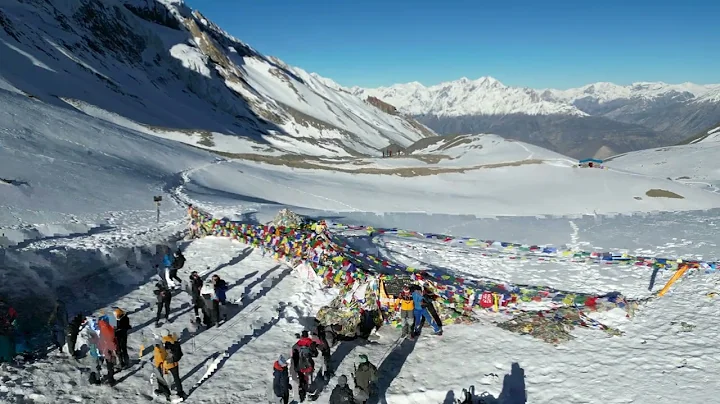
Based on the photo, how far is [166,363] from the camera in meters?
11.2

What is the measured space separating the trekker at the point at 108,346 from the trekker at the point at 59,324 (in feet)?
6.07

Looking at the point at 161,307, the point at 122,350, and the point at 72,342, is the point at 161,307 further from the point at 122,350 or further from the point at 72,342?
the point at 72,342

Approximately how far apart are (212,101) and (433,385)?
164 m

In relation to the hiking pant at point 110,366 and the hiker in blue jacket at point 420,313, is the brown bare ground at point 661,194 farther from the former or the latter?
the hiking pant at point 110,366

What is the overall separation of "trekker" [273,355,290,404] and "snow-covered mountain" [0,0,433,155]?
241 feet

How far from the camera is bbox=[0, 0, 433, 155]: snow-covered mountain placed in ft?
293

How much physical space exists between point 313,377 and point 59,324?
24.8 ft

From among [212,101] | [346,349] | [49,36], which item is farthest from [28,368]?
[212,101]

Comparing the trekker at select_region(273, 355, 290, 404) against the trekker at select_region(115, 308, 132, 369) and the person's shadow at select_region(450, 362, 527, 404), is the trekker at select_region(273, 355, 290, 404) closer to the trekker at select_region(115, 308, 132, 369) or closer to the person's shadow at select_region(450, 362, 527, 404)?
the person's shadow at select_region(450, 362, 527, 404)

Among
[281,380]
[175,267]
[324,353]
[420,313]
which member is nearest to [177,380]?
[281,380]

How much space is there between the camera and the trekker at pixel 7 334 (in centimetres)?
1156

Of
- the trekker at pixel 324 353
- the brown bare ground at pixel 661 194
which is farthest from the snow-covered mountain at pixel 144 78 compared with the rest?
the trekker at pixel 324 353

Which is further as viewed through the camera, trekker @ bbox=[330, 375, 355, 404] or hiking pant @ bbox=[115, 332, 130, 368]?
hiking pant @ bbox=[115, 332, 130, 368]

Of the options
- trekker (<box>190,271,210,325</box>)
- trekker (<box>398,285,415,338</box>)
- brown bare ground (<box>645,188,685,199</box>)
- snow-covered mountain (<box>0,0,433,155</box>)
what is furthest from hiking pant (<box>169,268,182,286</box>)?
snow-covered mountain (<box>0,0,433,155</box>)
